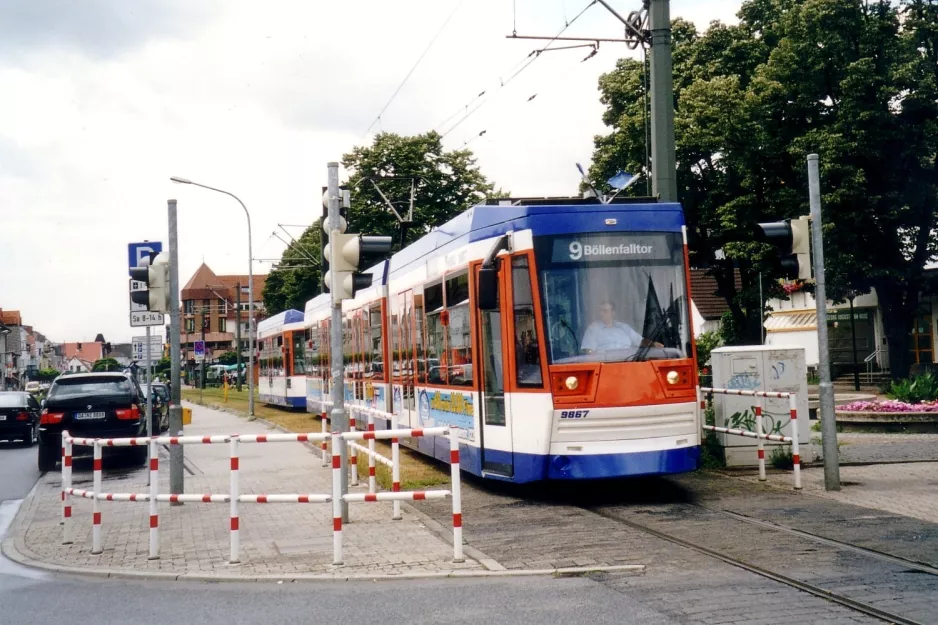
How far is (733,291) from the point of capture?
37312mm

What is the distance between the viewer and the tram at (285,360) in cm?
3438

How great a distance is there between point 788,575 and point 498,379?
479 centimetres

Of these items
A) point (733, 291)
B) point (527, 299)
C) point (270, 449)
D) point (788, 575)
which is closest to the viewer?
point (788, 575)

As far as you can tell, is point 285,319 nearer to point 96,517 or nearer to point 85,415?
point 85,415

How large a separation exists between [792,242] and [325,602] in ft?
25.3

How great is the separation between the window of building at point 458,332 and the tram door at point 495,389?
19.0 inches

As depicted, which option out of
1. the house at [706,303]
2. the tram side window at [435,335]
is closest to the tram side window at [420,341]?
the tram side window at [435,335]

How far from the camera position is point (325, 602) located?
7309mm

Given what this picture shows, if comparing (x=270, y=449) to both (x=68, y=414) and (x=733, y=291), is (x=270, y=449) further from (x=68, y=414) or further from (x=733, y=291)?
(x=733, y=291)

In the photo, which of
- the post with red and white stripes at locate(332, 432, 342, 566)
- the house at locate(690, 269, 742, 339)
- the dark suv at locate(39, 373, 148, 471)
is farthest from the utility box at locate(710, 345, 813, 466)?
the house at locate(690, 269, 742, 339)

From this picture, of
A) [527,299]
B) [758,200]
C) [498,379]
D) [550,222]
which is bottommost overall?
[498,379]

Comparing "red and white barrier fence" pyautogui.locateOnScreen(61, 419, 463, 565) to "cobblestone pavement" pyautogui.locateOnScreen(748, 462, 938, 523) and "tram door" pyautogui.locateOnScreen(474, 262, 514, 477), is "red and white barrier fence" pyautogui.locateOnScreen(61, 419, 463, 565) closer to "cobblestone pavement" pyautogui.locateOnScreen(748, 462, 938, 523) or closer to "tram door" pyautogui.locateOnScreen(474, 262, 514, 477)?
"tram door" pyautogui.locateOnScreen(474, 262, 514, 477)

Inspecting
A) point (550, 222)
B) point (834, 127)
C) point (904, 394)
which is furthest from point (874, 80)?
point (550, 222)

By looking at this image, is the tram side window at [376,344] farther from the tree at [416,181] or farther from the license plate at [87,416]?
the tree at [416,181]
